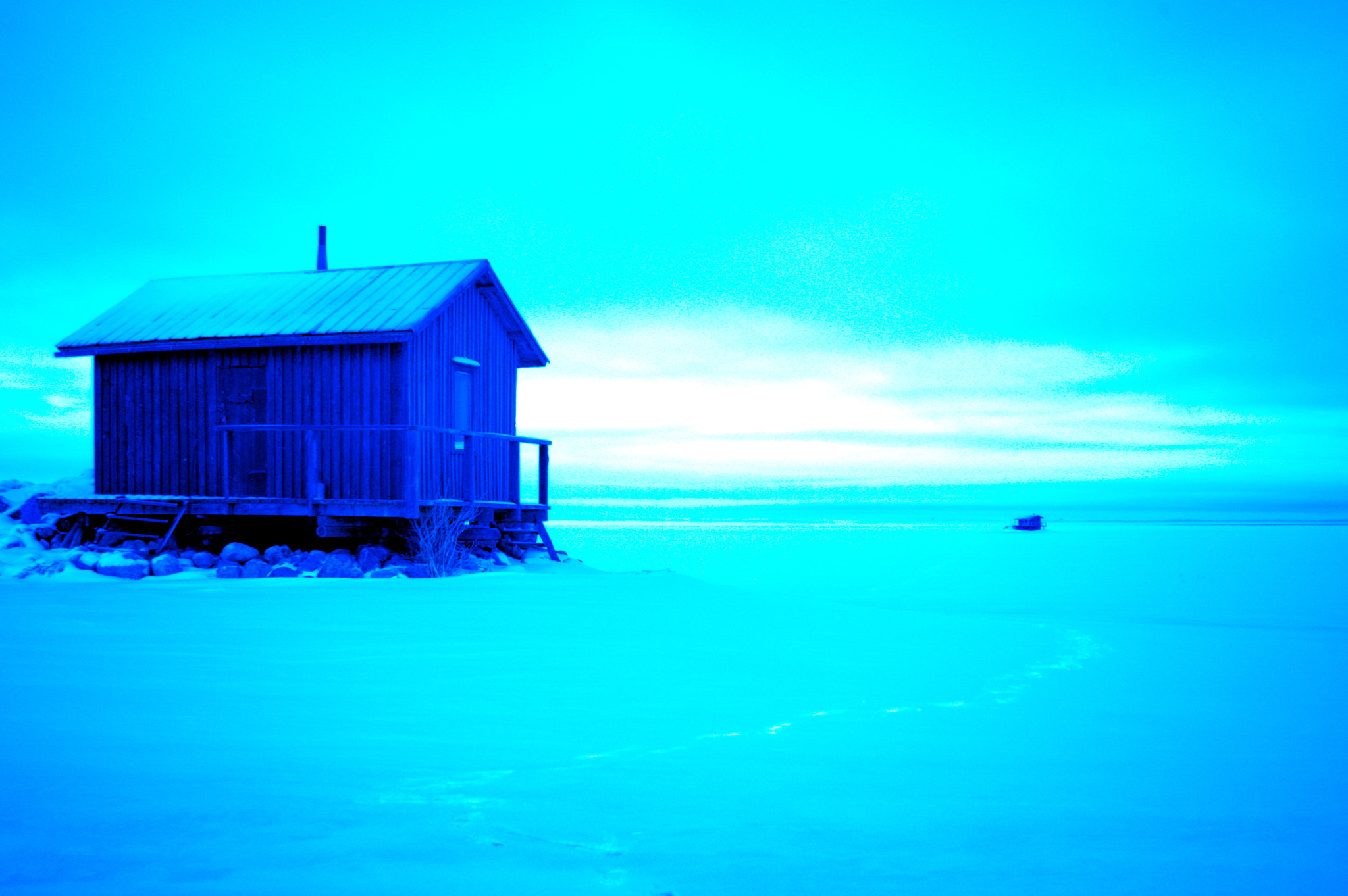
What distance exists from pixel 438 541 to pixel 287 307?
5.21 metres

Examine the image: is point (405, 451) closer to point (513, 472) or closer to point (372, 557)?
point (372, 557)

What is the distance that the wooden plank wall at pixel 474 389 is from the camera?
54.0 feet

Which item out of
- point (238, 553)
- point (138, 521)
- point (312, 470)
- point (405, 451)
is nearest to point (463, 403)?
point (405, 451)

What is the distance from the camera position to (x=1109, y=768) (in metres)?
5.22

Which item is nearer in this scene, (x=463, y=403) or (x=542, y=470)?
(x=463, y=403)

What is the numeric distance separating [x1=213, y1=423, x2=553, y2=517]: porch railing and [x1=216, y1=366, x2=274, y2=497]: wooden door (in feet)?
0.32

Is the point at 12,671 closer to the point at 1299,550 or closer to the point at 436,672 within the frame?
the point at 436,672

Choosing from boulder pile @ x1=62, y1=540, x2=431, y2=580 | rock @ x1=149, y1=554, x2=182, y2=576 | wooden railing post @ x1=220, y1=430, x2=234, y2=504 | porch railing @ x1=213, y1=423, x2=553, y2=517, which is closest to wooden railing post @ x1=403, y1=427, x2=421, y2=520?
porch railing @ x1=213, y1=423, x2=553, y2=517

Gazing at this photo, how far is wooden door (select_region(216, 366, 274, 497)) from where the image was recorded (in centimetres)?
1677

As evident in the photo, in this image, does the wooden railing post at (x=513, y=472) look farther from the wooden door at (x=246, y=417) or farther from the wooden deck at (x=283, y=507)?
the wooden door at (x=246, y=417)

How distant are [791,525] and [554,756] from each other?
1971 inches

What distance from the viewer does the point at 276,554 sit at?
15.2 meters

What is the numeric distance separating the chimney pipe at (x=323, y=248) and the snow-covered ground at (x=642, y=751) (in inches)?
363

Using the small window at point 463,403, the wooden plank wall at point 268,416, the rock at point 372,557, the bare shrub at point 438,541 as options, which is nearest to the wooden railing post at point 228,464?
the wooden plank wall at point 268,416
